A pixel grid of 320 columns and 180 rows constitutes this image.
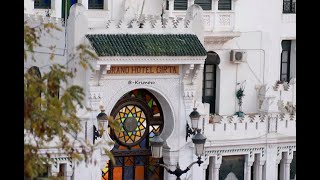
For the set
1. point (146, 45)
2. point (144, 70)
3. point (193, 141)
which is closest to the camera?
point (193, 141)

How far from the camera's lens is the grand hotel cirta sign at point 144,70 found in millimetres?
9344

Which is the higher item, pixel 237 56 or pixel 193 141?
pixel 237 56

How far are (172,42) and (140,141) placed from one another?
779 millimetres

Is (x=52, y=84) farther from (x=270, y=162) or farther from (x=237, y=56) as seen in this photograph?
(x=270, y=162)

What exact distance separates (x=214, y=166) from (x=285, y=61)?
117cm

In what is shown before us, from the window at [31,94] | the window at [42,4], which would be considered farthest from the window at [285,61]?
the window at [31,94]

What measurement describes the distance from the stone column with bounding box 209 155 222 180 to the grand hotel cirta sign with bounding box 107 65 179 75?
83cm

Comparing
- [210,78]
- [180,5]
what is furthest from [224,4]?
[210,78]

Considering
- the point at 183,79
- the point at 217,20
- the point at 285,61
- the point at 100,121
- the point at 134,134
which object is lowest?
the point at 134,134

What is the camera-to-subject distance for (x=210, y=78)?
1029 cm

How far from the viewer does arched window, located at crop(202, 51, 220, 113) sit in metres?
10.2

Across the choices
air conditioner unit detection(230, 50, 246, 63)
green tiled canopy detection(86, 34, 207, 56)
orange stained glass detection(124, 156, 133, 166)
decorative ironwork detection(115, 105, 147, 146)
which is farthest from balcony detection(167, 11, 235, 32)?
orange stained glass detection(124, 156, 133, 166)

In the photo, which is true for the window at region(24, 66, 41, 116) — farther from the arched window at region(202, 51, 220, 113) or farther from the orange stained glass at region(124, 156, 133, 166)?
the arched window at region(202, 51, 220, 113)
